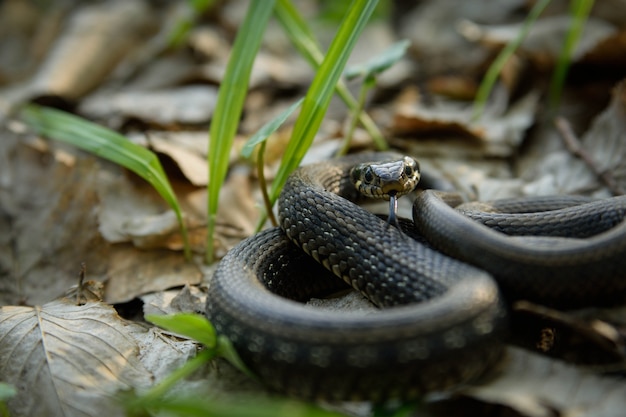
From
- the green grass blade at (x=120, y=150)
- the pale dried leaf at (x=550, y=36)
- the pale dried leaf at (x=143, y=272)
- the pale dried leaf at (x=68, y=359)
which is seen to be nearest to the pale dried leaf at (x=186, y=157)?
the green grass blade at (x=120, y=150)

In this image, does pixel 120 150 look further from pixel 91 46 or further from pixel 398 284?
pixel 91 46

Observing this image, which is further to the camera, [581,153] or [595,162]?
[581,153]

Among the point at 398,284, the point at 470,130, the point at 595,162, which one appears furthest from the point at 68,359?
the point at 470,130

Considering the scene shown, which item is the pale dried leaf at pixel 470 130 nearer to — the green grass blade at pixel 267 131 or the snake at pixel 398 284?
the snake at pixel 398 284

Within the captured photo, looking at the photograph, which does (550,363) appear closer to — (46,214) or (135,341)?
(135,341)

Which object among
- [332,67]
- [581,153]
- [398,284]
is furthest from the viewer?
[581,153]

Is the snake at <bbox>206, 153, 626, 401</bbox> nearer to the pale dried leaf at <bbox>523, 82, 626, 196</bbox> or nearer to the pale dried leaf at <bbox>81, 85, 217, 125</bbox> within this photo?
the pale dried leaf at <bbox>523, 82, 626, 196</bbox>
